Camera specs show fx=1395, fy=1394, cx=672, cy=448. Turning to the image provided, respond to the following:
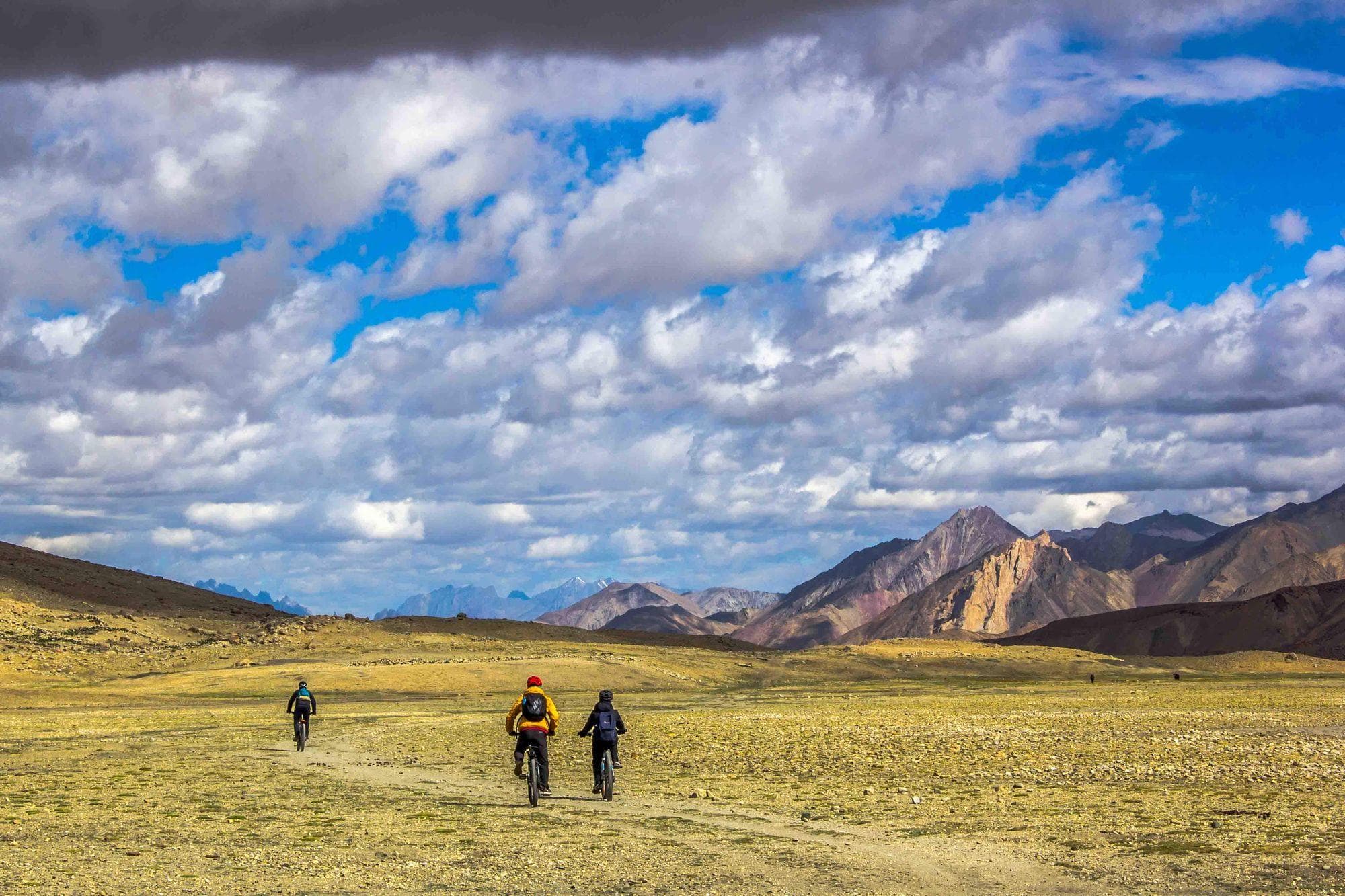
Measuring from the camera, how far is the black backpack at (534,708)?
25.1 metres

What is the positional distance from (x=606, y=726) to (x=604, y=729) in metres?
0.06

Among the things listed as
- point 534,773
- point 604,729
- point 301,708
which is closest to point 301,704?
point 301,708

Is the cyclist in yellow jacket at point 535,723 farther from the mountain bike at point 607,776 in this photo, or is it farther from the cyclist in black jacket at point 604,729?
the mountain bike at point 607,776

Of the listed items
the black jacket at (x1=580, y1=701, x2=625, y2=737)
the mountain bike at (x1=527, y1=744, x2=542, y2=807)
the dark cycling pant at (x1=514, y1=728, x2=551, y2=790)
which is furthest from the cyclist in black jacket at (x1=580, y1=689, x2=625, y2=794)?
the mountain bike at (x1=527, y1=744, x2=542, y2=807)

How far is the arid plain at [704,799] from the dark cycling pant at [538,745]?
0.58 metres

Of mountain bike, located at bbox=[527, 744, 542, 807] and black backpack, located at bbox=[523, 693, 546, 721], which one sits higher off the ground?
black backpack, located at bbox=[523, 693, 546, 721]

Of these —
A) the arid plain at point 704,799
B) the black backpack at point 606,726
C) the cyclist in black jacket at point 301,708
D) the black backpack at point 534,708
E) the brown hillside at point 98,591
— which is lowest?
the arid plain at point 704,799

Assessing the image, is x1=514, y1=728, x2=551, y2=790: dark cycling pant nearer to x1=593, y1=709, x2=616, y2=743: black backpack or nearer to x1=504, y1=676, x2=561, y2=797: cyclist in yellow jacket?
x1=504, y1=676, x2=561, y2=797: cyclist in yellow jacket

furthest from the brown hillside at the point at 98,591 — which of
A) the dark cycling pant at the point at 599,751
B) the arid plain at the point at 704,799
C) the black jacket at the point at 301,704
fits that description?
the dark cycling pant at the point at 599,751

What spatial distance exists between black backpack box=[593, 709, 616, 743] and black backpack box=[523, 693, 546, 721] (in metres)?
Answer: 1.00

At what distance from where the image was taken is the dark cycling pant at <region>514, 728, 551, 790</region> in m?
25.1

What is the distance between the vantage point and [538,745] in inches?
991

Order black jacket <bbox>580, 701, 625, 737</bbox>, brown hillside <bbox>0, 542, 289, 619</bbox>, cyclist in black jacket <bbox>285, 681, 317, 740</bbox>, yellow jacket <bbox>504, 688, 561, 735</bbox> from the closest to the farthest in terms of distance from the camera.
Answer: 1. yellow jacket <bbox>504, 688, 561, 735</bbox>
2. black jacket <bbox>580, 701, 625, 737</bbox>
3. cyclist in black jacket <bbox>285, 681, 317, 740</bbox>
4. brown hillside <bbox>0, 542, 289, 619</bbox>

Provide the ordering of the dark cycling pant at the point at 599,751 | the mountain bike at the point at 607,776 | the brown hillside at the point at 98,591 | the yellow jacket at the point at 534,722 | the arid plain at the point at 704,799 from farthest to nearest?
1. the brown hillside at the point at 98,591
2. the mountain bike at the point at 607,776
3. the dark cycling pant at the point at 599,751
4. the yellow jacket at the point at 534,722
5. the arid plain at the point at 704,799
